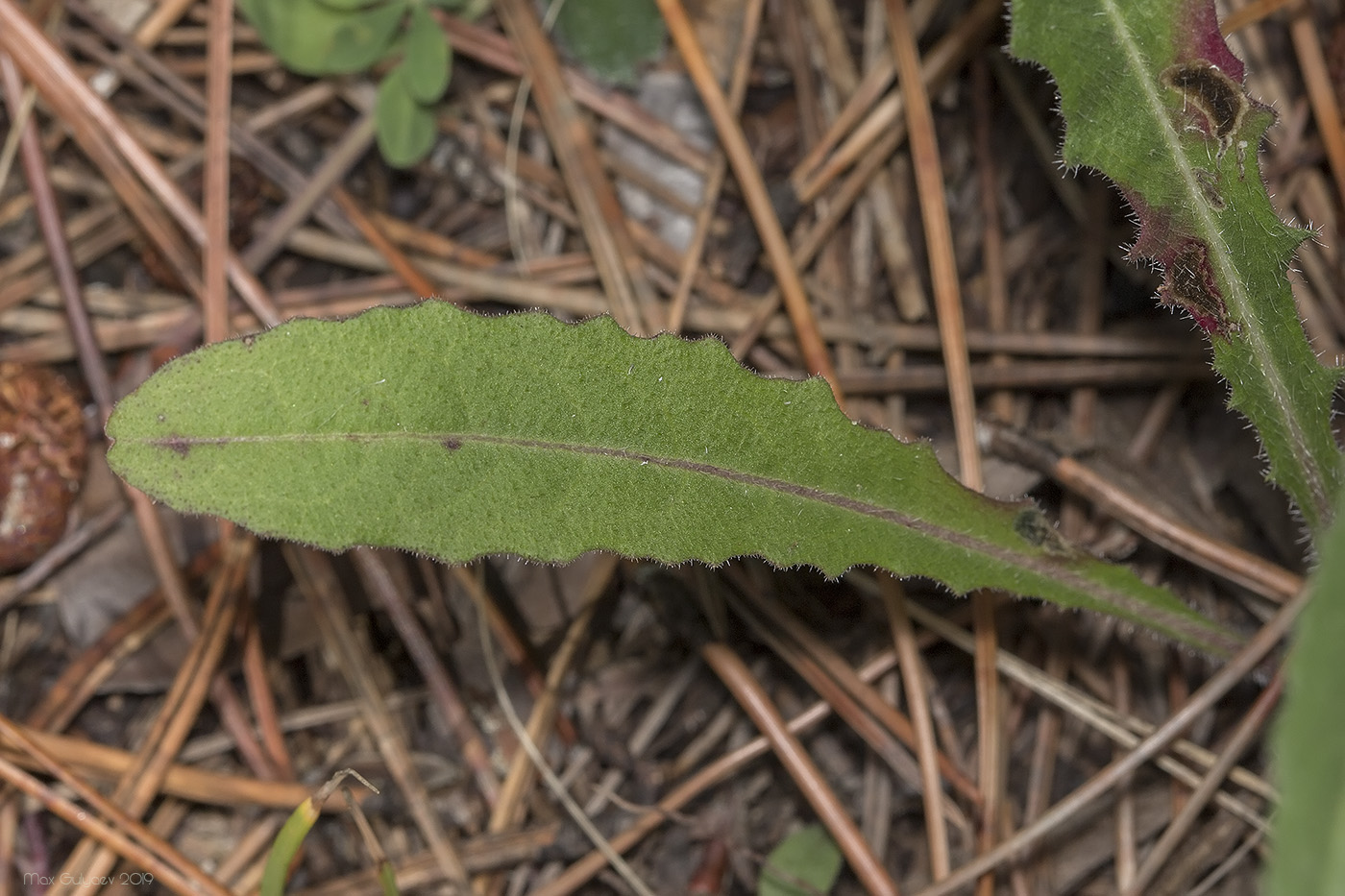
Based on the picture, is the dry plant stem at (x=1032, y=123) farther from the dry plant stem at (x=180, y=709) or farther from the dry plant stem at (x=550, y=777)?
the dry plant stem at (x=180, y=709)

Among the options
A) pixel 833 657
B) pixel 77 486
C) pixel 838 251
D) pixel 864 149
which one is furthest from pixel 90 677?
pixel 864 149

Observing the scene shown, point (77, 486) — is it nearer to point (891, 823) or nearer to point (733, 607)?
point (733, 607)

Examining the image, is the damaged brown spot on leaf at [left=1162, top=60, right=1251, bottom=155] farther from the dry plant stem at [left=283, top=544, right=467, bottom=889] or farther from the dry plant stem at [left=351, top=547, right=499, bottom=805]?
the dry plant stem at [left=283, top=544, right=467, bottom=889]

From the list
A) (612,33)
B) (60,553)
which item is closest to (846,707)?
(612,33)

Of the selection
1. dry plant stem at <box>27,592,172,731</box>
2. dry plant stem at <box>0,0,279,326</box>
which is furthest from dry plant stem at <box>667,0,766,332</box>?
dry plant stem at <box>27,592,172,731</box>

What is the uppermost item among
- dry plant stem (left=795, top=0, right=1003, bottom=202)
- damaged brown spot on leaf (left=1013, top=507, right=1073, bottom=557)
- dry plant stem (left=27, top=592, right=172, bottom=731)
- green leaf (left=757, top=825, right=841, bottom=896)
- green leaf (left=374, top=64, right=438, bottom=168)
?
dry plant stem (left=795, top=0, right=1003, bottom=202)

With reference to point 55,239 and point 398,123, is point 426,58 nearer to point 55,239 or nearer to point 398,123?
point 398,123
